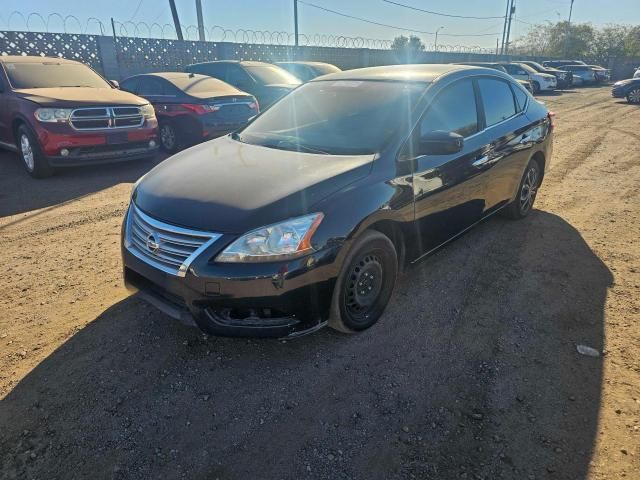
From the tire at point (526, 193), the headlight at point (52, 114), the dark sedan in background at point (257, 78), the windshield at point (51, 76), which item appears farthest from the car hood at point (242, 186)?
the dark sedan in background at point (257, 78)

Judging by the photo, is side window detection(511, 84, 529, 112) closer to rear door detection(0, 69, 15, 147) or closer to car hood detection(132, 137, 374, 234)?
car hood detection(132, 137, 374, 234)

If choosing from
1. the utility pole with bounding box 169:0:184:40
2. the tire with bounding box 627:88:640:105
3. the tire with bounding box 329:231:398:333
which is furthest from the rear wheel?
the tire with bounding box 627:88:640:105

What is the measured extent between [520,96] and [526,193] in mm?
1094

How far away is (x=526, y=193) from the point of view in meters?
5.38

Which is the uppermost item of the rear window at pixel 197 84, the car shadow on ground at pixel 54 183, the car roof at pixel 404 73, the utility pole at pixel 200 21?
the utility pole at pixel 200 21

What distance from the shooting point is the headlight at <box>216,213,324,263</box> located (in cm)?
258

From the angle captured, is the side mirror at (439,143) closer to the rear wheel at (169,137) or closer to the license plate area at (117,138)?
the license plate area at (117,138)

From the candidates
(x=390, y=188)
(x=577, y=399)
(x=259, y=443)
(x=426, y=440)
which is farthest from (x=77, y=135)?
(x=577, y=399)

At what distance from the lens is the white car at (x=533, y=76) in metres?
24.2

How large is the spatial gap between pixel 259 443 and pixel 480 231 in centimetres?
368

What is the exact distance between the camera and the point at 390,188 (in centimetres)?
312

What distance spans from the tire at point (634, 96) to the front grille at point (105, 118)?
21357 millimetres

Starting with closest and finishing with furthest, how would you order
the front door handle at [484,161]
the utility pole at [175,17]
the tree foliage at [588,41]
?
the front door handle at [484,161], the utility pole at [175,17], the tree foliage at [588,41]

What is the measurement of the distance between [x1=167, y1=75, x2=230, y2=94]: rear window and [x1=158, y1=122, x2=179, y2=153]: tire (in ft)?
2.51
